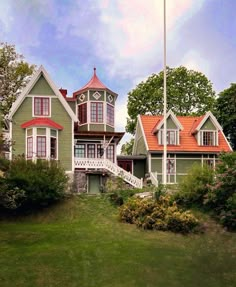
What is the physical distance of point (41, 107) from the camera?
1348 inches

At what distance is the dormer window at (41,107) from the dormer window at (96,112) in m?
4.03

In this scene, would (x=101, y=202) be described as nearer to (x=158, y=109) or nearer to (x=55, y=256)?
(x=55, y=256)

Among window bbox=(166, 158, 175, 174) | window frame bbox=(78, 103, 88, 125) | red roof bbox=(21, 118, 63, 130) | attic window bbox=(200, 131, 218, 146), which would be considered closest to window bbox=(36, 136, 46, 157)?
red roof bbox=(21, 118, 63, 130)

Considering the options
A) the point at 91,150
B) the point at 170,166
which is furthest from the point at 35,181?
the point at 170,166

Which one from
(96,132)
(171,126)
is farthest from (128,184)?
(171,126)

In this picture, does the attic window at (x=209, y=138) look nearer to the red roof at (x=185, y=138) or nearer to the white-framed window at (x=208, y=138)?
the white-framed window at (x=208, y=138)

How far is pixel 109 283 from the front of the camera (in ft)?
54.0

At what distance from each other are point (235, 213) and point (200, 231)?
1.98 metres

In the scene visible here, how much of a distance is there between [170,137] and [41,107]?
10.6m

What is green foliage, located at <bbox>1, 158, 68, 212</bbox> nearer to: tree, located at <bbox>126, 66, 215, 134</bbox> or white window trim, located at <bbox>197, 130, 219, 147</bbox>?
white window trim, located at <bbox>197, 130, 219, 147</bbox>

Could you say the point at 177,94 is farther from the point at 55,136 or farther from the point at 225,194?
the point at 225,194

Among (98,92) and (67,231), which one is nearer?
(67,231)

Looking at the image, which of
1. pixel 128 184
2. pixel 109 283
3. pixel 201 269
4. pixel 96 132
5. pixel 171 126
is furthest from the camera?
pixel 171 126

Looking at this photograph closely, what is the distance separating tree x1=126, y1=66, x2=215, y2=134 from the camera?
49.8 meters
